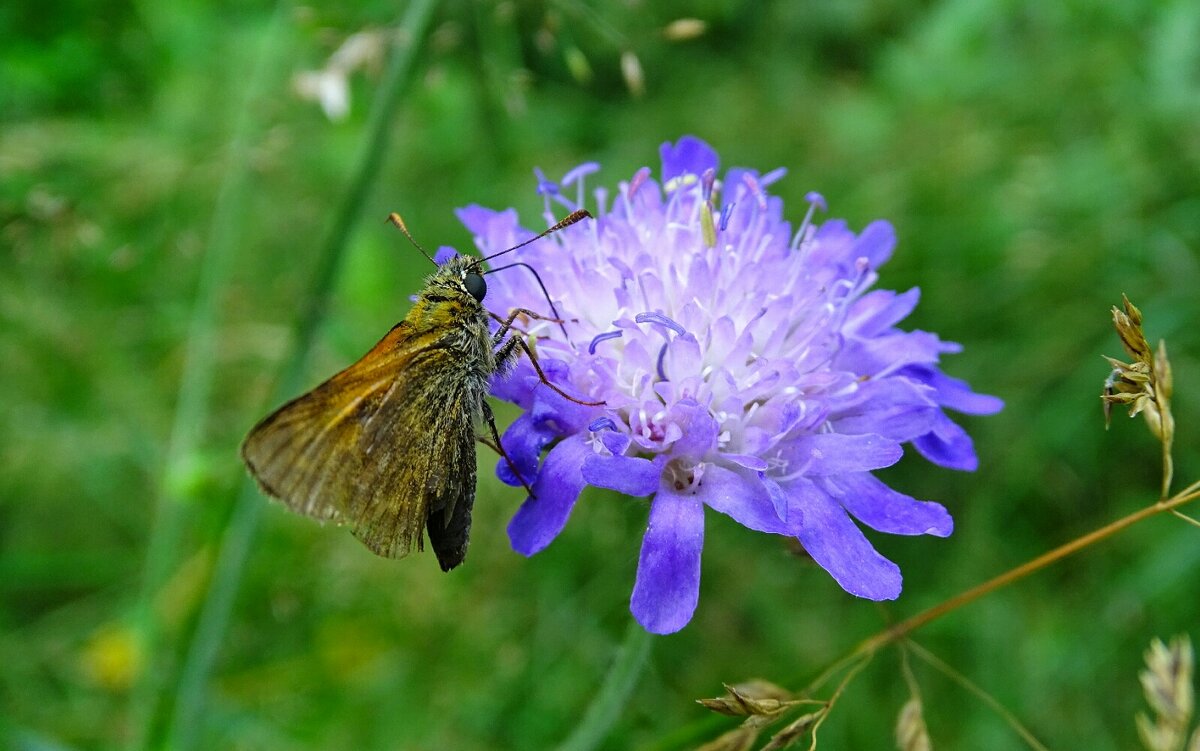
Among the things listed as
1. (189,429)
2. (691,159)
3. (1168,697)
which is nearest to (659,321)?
(691,159)

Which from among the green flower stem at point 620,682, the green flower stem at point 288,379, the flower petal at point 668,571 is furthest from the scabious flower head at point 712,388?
the green flower stem at point 288,379

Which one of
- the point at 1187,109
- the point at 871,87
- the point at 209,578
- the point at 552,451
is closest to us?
the point at 552,451

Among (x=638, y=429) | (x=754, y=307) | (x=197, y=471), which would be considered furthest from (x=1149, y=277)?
(x=197, y=471)

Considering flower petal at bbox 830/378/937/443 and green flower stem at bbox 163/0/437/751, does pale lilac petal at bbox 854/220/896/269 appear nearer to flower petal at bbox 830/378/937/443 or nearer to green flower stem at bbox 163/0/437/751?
flower petal at bbox 830/378/937/443

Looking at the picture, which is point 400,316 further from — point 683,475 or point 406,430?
point 683,475

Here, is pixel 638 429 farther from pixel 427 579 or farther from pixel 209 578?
pixel 427 579

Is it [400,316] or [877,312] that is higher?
[877,312]

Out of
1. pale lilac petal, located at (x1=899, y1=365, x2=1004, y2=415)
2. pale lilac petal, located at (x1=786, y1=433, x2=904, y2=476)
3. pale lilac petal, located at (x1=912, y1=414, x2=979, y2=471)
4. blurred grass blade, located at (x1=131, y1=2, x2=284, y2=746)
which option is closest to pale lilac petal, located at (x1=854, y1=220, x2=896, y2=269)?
pale lilac petal, located at (x1=899, y1=365, x2=1004, y2=415)
